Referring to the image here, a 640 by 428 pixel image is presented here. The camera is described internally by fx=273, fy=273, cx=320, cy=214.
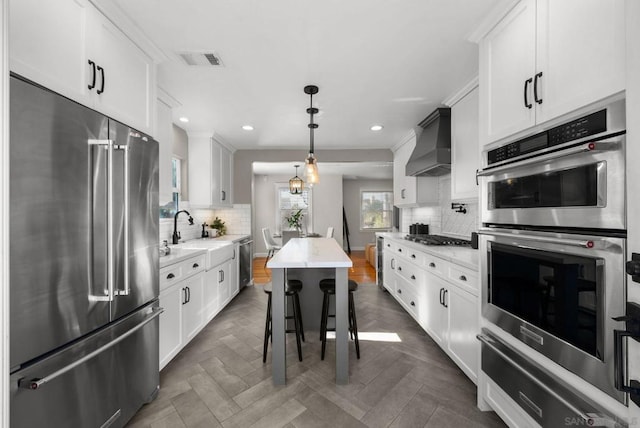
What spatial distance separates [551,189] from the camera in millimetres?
1237

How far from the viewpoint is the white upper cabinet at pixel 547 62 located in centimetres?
100

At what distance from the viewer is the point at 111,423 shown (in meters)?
1.44

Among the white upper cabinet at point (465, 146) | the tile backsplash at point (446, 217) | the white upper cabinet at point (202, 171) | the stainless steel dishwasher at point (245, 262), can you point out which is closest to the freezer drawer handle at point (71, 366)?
the white upper cabinet at point (202, 171)

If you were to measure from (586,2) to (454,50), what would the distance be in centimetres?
101

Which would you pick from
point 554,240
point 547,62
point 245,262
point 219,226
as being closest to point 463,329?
point 554,240

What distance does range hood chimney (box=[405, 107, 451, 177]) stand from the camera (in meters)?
2.90

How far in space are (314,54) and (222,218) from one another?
348 centimetres

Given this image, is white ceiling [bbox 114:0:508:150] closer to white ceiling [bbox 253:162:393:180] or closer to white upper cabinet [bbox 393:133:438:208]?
white upper cabinet [bbox 393:133:438:208]

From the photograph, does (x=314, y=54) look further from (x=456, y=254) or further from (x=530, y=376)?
(x=530, y=376)

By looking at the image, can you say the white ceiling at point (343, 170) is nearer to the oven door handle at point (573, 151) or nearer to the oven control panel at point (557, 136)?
the oven control panel at point (557, 136)

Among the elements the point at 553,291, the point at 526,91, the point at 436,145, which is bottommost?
the point at 553,291

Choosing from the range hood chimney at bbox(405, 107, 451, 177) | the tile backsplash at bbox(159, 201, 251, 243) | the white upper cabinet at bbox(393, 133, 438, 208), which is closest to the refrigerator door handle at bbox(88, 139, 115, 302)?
the tile backsplash at bbox(159, 201, 251, 243)

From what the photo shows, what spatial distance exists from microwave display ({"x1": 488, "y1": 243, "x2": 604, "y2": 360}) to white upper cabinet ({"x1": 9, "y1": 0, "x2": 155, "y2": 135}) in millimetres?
2325

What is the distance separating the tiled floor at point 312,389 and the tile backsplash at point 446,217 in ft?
4.37
